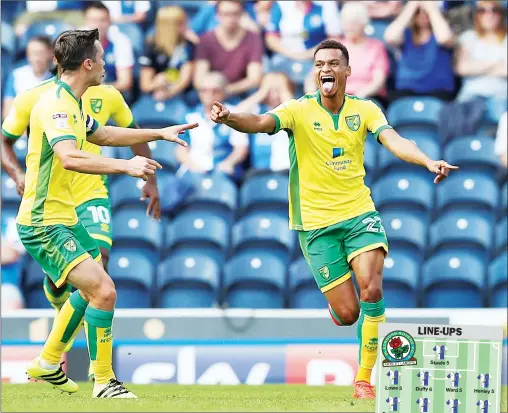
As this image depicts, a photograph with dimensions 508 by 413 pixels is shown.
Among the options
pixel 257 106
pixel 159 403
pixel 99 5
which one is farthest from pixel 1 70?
pixel 159 403

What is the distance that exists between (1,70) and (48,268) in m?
6.57

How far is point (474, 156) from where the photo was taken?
12.1 meters

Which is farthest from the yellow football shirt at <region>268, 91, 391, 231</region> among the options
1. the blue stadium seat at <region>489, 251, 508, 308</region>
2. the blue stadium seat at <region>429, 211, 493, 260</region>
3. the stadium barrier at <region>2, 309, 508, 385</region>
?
the blue stadium seat at <region>429, 211, 493, 260</region>

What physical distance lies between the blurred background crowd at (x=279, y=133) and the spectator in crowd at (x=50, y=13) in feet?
0.06

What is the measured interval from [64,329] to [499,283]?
17.8 feet

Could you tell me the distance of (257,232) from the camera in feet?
38.6

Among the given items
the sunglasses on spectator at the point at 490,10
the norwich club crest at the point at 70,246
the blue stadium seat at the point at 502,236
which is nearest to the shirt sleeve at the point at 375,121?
the norwich club crest at the point at 70,246

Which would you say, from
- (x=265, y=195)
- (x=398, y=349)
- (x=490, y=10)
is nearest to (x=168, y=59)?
(x=265, y=195)

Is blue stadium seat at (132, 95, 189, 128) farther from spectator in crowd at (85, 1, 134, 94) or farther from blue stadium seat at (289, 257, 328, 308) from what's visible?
→ blue stadium seat at (289, 257, 328, 308)

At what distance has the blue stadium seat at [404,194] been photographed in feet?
39.0

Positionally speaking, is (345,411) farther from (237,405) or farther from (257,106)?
(257,106)

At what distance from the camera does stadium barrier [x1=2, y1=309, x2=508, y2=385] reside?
10586 mm

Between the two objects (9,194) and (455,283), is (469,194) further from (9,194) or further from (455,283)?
(9,194)

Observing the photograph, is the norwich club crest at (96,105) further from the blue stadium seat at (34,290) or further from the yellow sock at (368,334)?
the blue stadium seat at (34,290)
